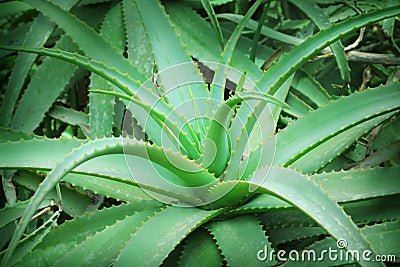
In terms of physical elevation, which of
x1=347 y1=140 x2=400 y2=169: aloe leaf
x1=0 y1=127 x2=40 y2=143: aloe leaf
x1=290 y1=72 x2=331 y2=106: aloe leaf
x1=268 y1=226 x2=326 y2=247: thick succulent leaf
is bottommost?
x1=268 y1=226 x2=326 y2=247: thick succulent leaf

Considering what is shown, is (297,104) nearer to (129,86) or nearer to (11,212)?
(129,86)

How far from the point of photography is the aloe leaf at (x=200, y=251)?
26.6 inches

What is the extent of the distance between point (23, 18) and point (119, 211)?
0.65 metres

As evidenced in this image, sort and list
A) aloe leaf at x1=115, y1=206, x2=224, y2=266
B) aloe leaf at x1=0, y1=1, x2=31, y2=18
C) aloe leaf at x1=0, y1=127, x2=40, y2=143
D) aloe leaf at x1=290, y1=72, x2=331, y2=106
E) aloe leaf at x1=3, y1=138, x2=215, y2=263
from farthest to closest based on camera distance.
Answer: aloe leaf at x1=0, y1=1, x2=31, y2=18, aloe leaf at x1=290, y1=72, x2=331, y2=106, aloe leaf at x1=0, y1=127, x2=40, y2=143, aloe leaf at x1=115, y1=206, x2=224, y2=266, aloe leaf at x1=3, y1=138, x2=215, y2=263

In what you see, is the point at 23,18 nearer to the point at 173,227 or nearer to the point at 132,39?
the point at 132,39

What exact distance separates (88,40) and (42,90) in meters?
0.17

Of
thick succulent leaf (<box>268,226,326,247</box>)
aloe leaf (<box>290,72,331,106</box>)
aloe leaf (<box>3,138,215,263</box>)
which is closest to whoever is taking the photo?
aloe leaf (<box>3,138,215,263</box>)

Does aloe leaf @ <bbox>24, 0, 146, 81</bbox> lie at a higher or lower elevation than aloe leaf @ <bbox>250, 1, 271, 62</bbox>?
lower

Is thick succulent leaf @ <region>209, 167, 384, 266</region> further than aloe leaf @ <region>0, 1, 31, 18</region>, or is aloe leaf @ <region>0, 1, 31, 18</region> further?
aloe leaf @ <region>0, 1, 31, 18</region>

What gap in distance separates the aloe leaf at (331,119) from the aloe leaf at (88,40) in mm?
251

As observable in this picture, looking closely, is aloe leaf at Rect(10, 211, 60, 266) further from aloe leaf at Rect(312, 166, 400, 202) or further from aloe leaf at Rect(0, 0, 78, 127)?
aloe leaf at Rect(312, 166, 400, 202)

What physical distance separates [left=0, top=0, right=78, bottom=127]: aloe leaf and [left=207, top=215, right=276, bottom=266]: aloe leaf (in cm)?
44

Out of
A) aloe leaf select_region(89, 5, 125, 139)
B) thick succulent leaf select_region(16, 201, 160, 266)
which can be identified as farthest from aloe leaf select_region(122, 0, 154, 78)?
thick succulent leaf select_region(16, 201, 160, 266)

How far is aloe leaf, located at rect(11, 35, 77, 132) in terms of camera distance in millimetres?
937
